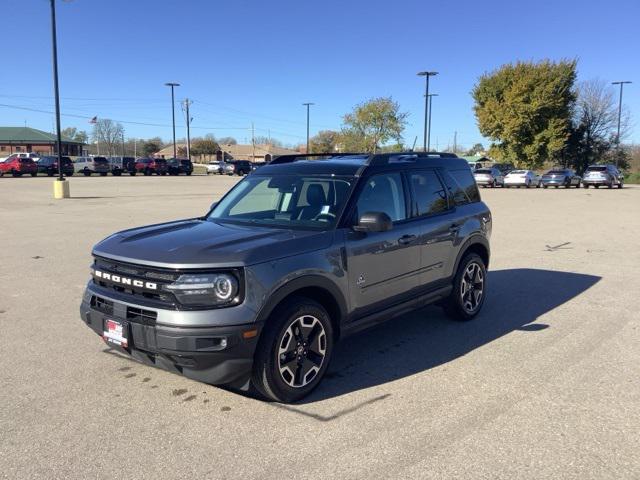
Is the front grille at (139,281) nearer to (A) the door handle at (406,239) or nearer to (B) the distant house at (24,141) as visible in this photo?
(A) the door handle at (406,239)

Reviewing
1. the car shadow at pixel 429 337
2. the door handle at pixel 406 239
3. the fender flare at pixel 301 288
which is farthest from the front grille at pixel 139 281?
the door handle at pixel 406 239

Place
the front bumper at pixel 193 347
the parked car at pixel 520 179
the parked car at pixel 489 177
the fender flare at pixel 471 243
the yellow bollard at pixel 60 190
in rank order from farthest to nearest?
1. the parked car at pixel 489 177
2. the parked car at pixel 520 179
3. the yellow bollard at pixel 60 190
4. the fender flare at pixel 471 243
5. the front bumper at pixel 193 347

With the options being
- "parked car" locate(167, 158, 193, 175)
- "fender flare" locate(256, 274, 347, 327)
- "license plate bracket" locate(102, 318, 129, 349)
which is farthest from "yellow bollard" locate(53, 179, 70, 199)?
"parked car" locate(167, 158, 193, 175)

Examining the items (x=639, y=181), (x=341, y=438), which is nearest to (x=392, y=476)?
(x=341, y=438)

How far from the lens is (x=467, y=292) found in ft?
19.4

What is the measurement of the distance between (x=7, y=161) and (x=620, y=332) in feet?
158

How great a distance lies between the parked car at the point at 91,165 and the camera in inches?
1964

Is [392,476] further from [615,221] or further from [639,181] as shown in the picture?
[639,181]

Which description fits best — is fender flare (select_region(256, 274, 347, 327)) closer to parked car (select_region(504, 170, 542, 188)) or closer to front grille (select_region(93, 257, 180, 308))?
front grille (select_region(93, 257, 180, 308))

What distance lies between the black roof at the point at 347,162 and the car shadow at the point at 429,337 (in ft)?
5.45

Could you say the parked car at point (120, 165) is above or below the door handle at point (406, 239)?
above

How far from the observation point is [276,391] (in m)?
3.72

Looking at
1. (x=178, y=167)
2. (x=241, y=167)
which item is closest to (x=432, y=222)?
(x=178, y=167)

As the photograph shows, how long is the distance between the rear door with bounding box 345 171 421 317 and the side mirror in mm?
139
